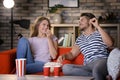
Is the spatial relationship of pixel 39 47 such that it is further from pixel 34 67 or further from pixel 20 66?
pixel 20 66

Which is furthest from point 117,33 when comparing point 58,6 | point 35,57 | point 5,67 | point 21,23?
point 5,67

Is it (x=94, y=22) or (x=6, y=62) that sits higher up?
(x=94, y=22)

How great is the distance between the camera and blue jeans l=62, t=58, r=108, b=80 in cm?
295

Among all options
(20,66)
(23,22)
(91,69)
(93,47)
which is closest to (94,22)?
(93,47)


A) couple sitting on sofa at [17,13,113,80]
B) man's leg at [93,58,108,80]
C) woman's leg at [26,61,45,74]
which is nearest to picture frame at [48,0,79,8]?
couple sitting on sofa at [17,13,113,80]

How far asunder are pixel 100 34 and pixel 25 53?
887 mm

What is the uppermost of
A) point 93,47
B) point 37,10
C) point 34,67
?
point 37,10

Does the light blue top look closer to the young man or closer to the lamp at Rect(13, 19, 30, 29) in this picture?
the young man

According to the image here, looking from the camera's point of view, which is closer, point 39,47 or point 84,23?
point 84,23

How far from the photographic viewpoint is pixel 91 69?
3205 mm

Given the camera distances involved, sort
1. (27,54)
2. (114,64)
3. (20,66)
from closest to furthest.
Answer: (20,66) < (114,64) < (27,54)

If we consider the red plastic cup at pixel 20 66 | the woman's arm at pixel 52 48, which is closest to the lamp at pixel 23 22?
the woman's arm at pixel 52 48

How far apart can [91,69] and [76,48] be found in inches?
16.6

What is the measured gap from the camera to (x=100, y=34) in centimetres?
332
